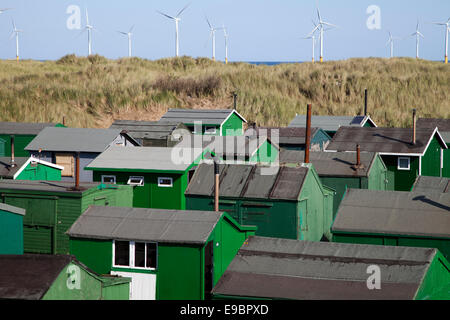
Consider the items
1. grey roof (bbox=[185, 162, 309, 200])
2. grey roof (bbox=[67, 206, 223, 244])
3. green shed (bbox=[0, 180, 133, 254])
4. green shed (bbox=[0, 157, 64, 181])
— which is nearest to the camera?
grey roof (bbox=[67, 206, 223, 244])

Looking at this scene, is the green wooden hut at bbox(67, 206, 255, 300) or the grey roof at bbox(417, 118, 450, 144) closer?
the green wooden hut at bbox(67, 206, 255, 300)

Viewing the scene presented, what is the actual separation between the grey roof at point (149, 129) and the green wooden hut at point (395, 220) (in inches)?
739

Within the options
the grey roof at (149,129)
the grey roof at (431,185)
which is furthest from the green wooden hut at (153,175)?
the grey roof at (431,185)

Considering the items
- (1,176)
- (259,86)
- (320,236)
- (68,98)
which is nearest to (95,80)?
(68,98)

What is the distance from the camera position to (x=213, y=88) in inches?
3098

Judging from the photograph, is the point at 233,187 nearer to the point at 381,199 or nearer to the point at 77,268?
the point at 381,199

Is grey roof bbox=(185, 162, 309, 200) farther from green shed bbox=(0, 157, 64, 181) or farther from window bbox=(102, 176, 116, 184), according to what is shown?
green shed bbox=(0, 157, 64, 181)

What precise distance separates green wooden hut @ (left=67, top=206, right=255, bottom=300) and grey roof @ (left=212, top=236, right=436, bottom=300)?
6.23ft

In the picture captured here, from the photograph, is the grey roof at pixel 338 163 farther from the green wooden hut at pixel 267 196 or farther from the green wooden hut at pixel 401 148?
the green wooden hut at pixel 401 148

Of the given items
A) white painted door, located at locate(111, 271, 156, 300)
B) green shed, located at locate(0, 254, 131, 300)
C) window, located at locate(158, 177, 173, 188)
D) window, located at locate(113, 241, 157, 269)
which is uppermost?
window, located at locate(158, 177, 173, 188)

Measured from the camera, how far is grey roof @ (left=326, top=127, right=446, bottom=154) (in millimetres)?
42094

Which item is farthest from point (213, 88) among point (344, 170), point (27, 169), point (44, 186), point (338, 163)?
point (44, 186)

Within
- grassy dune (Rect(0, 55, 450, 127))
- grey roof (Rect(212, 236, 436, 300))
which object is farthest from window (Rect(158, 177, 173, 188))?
grassy dune (Rect(0, 55, 450, 127))

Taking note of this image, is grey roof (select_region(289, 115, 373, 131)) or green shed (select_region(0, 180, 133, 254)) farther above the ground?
grey roof (select_region(289, 115, 373, 131))
